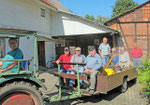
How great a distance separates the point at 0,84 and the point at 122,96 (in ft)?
12.7

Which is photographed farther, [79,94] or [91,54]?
[91,54]

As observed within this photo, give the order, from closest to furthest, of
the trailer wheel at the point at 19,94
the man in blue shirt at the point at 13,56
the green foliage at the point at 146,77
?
1. the trailer wheel at the point at 19,94
2. the man in blue shirt at the point at 13,56
3. the green foliage at the point at 146,77

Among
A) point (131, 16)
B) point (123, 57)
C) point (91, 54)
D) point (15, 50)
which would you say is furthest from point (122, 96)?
point (131, 16)

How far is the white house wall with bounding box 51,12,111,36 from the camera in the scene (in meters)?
11.3

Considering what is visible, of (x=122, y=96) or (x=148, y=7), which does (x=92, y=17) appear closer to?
(x=148, y=7)

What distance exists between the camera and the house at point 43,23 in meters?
8.50

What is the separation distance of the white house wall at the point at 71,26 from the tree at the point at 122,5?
35.5 metres

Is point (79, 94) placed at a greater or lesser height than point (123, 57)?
lesser

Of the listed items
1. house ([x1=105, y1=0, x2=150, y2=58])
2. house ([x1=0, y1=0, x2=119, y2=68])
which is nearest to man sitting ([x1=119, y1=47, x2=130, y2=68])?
house ([x1=0, y1=0, x2=119, y2=68])

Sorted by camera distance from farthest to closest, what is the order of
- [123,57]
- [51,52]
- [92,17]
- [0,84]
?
[92,17]
[51,52]
[123,57]
[0,84]

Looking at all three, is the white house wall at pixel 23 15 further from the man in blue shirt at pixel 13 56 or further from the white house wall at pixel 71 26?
the man in blue shirt at pixel 13 56

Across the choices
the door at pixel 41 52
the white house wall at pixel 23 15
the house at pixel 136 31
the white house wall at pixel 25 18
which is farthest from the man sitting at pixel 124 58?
the door at pixel 41 52

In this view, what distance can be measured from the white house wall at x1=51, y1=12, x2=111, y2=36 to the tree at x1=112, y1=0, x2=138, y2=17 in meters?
35.5

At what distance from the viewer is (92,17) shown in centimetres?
6338
